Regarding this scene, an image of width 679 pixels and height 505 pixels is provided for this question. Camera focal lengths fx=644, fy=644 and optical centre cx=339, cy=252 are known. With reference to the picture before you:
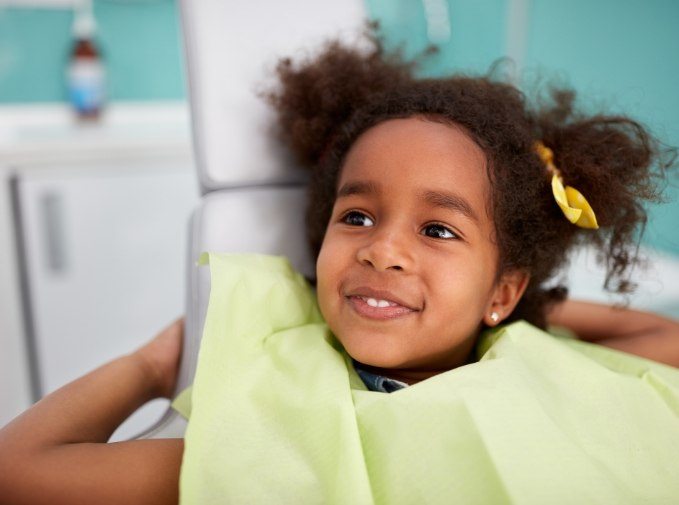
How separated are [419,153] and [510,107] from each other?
181mm

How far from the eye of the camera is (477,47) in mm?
1786

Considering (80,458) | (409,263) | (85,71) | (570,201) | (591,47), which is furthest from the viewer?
(85,71)

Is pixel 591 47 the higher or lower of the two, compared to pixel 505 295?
higher

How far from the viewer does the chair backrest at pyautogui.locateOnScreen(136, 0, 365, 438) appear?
2.98ft

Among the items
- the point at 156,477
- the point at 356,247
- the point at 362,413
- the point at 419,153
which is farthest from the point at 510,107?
the point at 156,477

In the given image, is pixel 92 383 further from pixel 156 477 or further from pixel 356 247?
pixel 356 247

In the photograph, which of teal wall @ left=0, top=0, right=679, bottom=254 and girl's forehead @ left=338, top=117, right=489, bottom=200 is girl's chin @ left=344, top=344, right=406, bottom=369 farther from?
teal wall @ left=0, top=0, right=679, bottom=254

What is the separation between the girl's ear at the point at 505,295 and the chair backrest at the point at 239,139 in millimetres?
270

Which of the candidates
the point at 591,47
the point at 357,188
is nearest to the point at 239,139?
the point at 357,188

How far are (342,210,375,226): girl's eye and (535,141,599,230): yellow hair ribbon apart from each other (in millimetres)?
221

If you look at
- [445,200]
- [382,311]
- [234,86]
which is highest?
[234,86]

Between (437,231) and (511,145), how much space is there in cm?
16

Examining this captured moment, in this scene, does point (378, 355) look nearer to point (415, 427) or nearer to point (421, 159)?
point (415, 427)

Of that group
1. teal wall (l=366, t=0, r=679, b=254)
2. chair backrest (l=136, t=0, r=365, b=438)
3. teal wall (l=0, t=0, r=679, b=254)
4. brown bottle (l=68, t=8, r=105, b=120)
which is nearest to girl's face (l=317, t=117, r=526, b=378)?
chair backrest (l=136, t=0, r=365, b=438)
